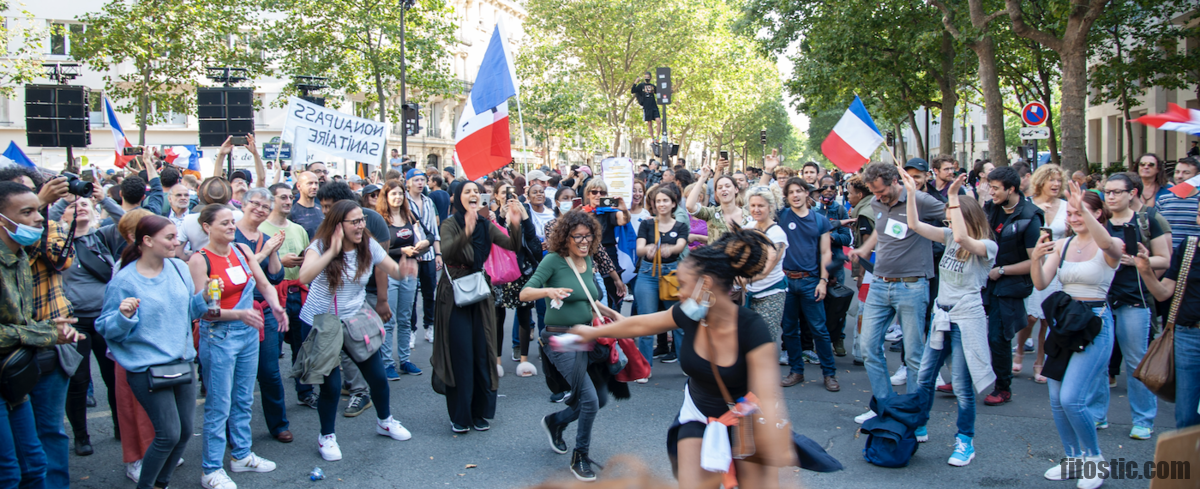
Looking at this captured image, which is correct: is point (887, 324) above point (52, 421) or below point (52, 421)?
above

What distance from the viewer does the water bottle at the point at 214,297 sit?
14.7 feet

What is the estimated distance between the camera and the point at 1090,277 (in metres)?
4.71

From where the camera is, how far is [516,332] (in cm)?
857

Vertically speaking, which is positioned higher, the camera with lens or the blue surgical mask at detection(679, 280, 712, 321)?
the camera with lens

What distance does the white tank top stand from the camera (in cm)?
470

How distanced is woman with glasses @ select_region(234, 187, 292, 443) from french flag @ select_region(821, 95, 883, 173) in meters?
4.86

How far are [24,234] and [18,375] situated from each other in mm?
647

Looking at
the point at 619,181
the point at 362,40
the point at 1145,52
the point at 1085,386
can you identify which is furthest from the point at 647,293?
the point at 362,40

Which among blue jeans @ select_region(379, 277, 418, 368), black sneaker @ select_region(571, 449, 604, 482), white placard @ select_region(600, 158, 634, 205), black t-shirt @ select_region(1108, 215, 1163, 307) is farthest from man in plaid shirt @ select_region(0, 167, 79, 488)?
black t-shirt @ select_region(1108, 215, 1163, 307)

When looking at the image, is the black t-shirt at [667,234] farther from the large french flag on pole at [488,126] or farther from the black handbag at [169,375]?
the black handbag at [169,375]

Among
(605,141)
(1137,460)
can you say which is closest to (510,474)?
(1137,460)

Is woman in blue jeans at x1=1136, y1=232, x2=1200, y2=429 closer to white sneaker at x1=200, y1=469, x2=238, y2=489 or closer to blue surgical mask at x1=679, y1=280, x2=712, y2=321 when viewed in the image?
blue surgical mask at x1=679, y1=280, x2=712, y2=321

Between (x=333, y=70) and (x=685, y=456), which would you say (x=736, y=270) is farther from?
(x=333, y=70)

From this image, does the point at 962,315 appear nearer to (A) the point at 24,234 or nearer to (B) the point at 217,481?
(B) the point at 217,481
